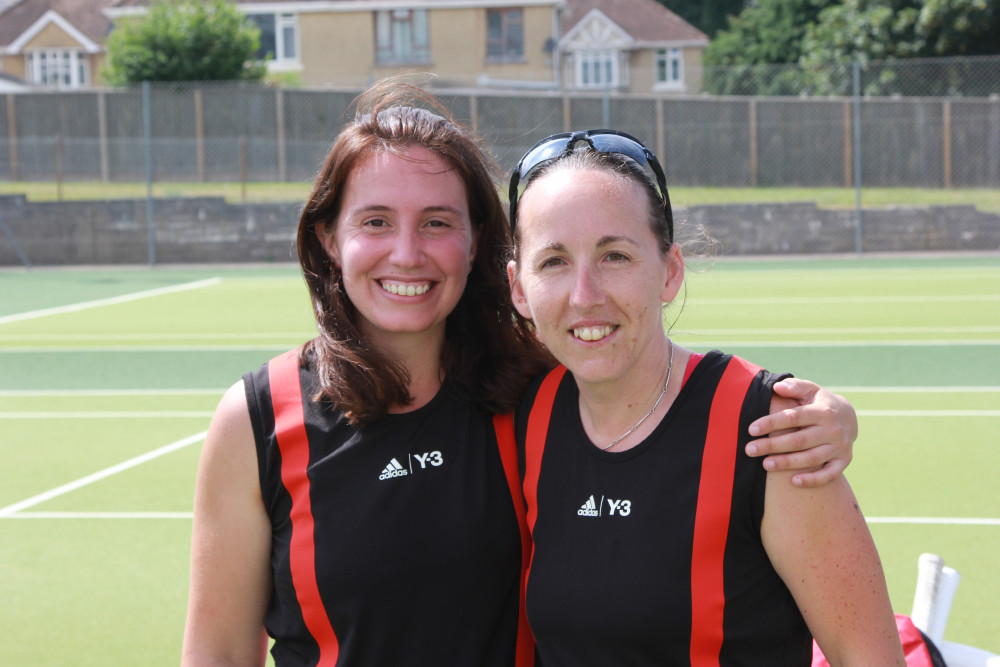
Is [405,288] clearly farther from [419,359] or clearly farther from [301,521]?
[301,521]

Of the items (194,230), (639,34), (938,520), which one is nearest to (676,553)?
(938,520)

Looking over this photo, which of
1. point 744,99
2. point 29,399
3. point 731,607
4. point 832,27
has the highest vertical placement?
point 832,27

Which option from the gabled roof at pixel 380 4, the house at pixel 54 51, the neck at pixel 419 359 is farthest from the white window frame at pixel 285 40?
the neck at pixel 419 359

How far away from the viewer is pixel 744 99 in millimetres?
21625

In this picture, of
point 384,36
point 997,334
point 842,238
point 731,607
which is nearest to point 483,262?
point 731,607

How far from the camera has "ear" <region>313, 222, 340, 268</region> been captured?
2.72 meters

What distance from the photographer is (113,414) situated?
8680 millimetres

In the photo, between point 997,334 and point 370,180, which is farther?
point 997,334

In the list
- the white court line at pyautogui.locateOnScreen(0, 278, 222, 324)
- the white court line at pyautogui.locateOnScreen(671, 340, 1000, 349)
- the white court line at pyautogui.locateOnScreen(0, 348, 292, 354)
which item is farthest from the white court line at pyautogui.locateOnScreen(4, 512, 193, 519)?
the white court line at pyautogui.locateOnScreen(0, 278, 222, 324)

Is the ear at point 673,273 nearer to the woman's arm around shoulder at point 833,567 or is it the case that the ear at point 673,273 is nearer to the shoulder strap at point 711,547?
the shoulder strap at point 711,547

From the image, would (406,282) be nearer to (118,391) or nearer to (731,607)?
(731,607)

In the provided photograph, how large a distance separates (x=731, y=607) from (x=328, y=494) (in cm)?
86

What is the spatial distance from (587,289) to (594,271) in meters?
0.04

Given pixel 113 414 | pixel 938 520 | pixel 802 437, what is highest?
pixel 802 437
